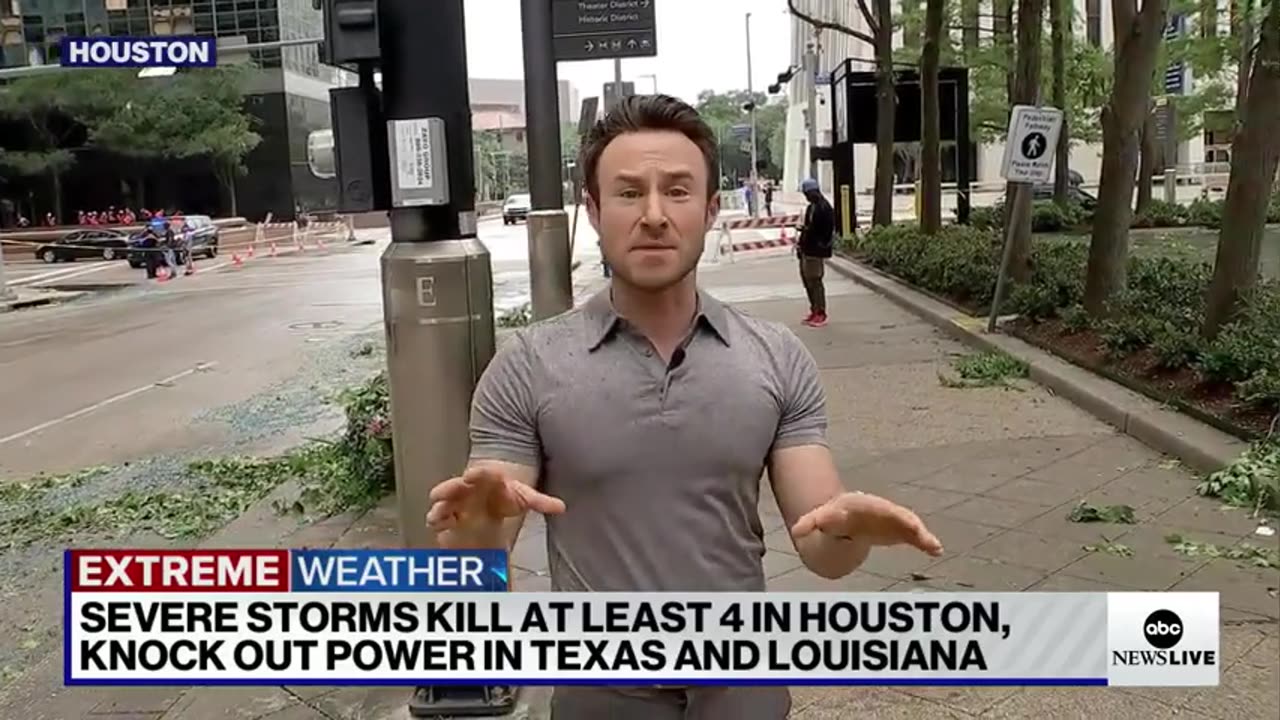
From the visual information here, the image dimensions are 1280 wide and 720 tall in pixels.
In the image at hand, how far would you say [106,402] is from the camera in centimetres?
1167

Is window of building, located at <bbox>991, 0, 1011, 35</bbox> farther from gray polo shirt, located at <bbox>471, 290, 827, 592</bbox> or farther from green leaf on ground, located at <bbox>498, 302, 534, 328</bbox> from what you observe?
gray polo shirt, located at <bbox>471, 290, 827, 592</bbox>

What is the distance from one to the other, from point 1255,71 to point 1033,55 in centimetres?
627

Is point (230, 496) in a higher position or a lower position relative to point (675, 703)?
lower

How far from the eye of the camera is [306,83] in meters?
63.3

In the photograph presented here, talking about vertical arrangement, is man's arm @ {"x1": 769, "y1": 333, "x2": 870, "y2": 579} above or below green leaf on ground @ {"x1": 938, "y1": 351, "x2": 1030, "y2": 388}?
above

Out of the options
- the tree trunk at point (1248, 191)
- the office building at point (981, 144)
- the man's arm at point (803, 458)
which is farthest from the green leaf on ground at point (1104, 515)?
the office building at point (981, 144)

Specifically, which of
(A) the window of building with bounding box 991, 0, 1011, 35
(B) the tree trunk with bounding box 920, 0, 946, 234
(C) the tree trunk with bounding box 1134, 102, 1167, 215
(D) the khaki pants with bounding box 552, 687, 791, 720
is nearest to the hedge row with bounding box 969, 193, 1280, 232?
(C) the tree trunk with bounding box 1134, 102, 1167, 215

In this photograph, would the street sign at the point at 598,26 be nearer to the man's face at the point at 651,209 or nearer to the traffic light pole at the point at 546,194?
the traffic light pole at the point at 546,194

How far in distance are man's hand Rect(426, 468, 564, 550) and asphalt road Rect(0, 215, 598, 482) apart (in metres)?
7.91

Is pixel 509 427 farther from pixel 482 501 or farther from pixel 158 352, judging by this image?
pixel 158 352

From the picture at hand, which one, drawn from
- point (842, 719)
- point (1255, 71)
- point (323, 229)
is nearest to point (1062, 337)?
point (1255, 71)

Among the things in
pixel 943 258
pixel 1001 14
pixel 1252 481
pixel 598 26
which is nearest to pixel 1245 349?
pixel 1252 481

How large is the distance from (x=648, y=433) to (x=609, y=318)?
0.22 meters

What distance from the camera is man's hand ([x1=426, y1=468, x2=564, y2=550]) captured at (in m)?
1.77
